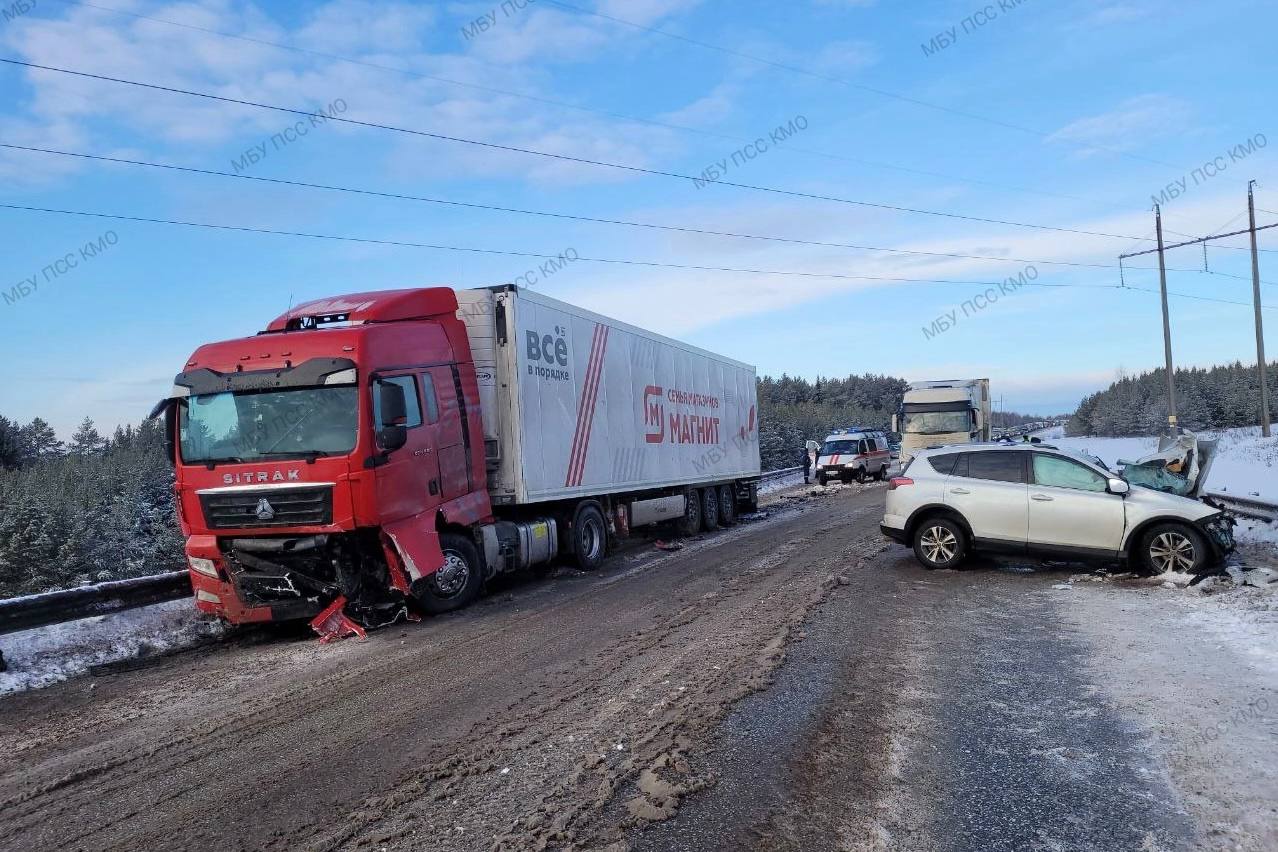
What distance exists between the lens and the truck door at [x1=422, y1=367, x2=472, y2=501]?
947 cm

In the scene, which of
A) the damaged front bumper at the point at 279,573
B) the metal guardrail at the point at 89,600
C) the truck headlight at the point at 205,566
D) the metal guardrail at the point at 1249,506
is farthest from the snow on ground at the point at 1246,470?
the metal guardrail at the point at 89,600

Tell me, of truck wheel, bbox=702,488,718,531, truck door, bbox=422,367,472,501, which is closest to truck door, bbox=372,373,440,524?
truck door, bbox=422,367,472,501

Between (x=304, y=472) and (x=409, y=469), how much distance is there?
1055 millimetres

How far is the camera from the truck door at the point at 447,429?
31.1 feet

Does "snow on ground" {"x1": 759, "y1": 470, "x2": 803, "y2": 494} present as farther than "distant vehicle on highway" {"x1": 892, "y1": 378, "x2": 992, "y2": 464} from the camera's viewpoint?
Yes

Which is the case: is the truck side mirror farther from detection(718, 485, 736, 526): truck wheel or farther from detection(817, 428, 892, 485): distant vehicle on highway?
detection(817, 428, 892, 485): distant vehicle on highway

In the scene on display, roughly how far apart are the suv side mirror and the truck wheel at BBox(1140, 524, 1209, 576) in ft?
28.0

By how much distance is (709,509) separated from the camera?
1839cm

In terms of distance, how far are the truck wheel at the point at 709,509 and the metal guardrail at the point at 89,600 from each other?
35.0 ft

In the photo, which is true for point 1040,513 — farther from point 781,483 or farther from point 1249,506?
point 781,483

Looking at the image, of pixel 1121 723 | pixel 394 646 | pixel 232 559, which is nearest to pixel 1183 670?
pixel 1121 723

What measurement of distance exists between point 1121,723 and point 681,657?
10.1 ft

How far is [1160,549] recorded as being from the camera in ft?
32.3

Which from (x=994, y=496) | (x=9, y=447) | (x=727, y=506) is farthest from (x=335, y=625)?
(x=9, y=447)
